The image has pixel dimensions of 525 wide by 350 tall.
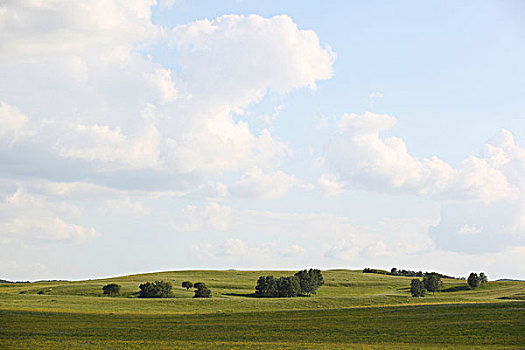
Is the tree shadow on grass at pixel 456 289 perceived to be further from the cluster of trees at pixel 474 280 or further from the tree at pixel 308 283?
the tree at pixel 308 283

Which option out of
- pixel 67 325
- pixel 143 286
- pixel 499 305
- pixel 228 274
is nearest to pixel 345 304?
pixel 499 305

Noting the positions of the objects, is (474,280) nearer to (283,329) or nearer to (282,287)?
(282,287)

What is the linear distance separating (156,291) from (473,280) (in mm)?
85275

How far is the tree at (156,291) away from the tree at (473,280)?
8123cm

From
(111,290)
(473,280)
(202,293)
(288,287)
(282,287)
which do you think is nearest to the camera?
(111,290)

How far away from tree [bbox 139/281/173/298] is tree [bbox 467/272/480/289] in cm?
8123

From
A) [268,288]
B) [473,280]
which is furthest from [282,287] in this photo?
[473,280]

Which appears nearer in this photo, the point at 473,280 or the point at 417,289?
the point at 417,289

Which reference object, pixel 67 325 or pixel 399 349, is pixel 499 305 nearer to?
pixel 399 349

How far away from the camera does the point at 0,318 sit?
60.2 metres

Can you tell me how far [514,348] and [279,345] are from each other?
1571 cm

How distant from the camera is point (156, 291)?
100875 millimetres

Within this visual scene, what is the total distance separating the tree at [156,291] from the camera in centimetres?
10052

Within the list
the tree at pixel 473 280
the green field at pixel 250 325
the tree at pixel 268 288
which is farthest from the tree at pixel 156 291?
the tree at pixel 473 280
